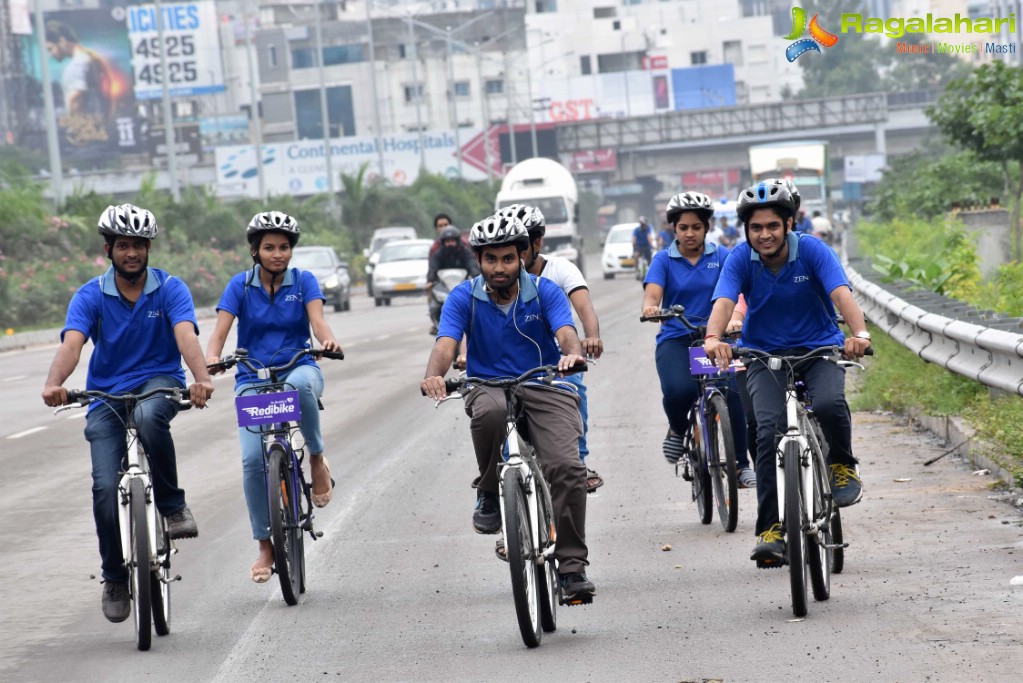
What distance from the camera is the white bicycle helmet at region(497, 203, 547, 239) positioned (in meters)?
7.68

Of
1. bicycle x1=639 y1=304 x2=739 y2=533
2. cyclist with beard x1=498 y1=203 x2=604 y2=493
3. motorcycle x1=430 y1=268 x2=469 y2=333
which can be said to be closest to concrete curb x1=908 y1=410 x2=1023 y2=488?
bicycle x1=639 y1=304 x2=739 y2=533

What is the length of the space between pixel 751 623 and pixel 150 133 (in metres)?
103

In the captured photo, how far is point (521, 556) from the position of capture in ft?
22.8

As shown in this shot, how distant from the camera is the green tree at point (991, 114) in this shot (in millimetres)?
26516

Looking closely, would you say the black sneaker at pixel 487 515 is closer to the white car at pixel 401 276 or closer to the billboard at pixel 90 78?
the white car at pixel 401 276

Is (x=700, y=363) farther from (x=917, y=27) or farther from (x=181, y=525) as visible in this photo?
(x=917, y=27)

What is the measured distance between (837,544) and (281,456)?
2.61 meters

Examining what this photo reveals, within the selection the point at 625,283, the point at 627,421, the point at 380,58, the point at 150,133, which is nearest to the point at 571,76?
the point at 380,58

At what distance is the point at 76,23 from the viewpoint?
102312 millimetres

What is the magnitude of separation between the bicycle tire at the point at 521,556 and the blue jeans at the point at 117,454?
64.2 inches

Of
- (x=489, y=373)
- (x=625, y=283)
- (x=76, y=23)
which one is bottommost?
(x=625, y=283)

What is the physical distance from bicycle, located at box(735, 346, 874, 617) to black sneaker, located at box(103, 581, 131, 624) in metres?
2.85

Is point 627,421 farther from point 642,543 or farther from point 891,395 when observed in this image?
point 642,543

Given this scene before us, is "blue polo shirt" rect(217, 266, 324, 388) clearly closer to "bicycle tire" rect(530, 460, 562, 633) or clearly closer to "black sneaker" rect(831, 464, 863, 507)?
"bicycle tire" rect(530, 460, 562, 633)
